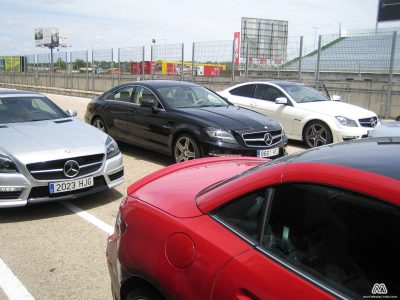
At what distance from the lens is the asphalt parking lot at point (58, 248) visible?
3.48 m

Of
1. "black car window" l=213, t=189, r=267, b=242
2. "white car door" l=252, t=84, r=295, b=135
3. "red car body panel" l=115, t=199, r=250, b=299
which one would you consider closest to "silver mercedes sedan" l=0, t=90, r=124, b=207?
"red car body panel" l=115, t=199, r=250, b=299

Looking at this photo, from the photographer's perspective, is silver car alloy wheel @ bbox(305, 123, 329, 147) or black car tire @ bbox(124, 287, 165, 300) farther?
silver car alloy wheel @ bbox(305, 123, 329, 147)

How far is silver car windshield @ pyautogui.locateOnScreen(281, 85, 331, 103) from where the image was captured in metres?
10.2

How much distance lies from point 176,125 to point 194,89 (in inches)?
54.9

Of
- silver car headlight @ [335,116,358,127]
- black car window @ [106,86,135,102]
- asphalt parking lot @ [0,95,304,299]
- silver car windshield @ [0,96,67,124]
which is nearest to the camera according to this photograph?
asphalt parking lot @ [0,95,304,299]

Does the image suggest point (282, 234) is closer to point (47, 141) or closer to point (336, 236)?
point (336, 236)

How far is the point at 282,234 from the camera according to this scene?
195 centimetres

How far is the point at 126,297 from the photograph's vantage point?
2.53m

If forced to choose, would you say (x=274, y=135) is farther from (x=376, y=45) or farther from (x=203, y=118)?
(x=376, y=45)

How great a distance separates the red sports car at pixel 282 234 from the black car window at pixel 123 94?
6267 mm

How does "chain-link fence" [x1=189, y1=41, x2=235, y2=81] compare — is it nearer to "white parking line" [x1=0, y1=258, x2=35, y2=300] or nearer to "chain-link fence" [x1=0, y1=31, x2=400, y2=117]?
"chain-link fence" [x1=0, y1=31, x2=400, y2=117]

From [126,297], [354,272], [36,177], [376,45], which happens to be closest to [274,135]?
[36,177]

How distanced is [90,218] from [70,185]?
1.43ft

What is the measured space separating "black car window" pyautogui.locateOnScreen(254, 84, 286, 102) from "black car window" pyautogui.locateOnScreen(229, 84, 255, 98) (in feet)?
0.51
